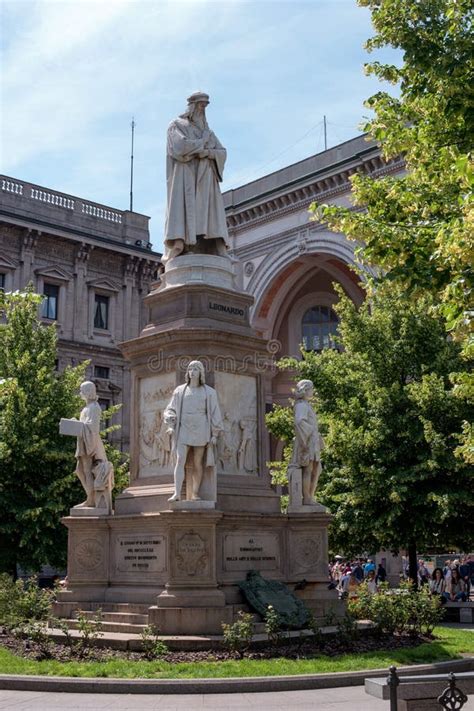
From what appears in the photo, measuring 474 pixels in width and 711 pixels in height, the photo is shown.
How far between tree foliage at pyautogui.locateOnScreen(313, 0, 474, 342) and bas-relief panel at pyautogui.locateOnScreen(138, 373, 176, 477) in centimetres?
389

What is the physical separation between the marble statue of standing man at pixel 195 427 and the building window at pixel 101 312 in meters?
33.8

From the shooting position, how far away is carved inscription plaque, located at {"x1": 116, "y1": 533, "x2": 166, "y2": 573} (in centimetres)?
1342

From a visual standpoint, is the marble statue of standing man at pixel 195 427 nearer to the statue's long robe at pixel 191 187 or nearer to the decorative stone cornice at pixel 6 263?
the statue's long robe at pixel 191 187

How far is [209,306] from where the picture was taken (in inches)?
601

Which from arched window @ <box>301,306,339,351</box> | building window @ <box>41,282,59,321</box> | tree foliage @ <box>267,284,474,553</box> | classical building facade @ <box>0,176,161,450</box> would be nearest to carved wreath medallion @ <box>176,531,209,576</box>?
tree foliage @ <box>267,284,474,553</box>

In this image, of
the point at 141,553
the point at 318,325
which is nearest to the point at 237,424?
the point at 141,553

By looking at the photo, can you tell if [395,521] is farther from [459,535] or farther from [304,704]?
[304,704]

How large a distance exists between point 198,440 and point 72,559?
129 inches

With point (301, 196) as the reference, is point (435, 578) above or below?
below

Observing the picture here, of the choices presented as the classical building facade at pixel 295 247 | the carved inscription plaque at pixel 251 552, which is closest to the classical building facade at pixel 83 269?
the classical building facade at pixel 295 247

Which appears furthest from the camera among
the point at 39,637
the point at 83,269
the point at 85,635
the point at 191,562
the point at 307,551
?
the point at 83,269

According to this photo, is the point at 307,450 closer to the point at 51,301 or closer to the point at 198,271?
the point at 198,271

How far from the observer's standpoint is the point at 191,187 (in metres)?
16.1

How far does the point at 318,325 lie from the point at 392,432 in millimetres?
26839
